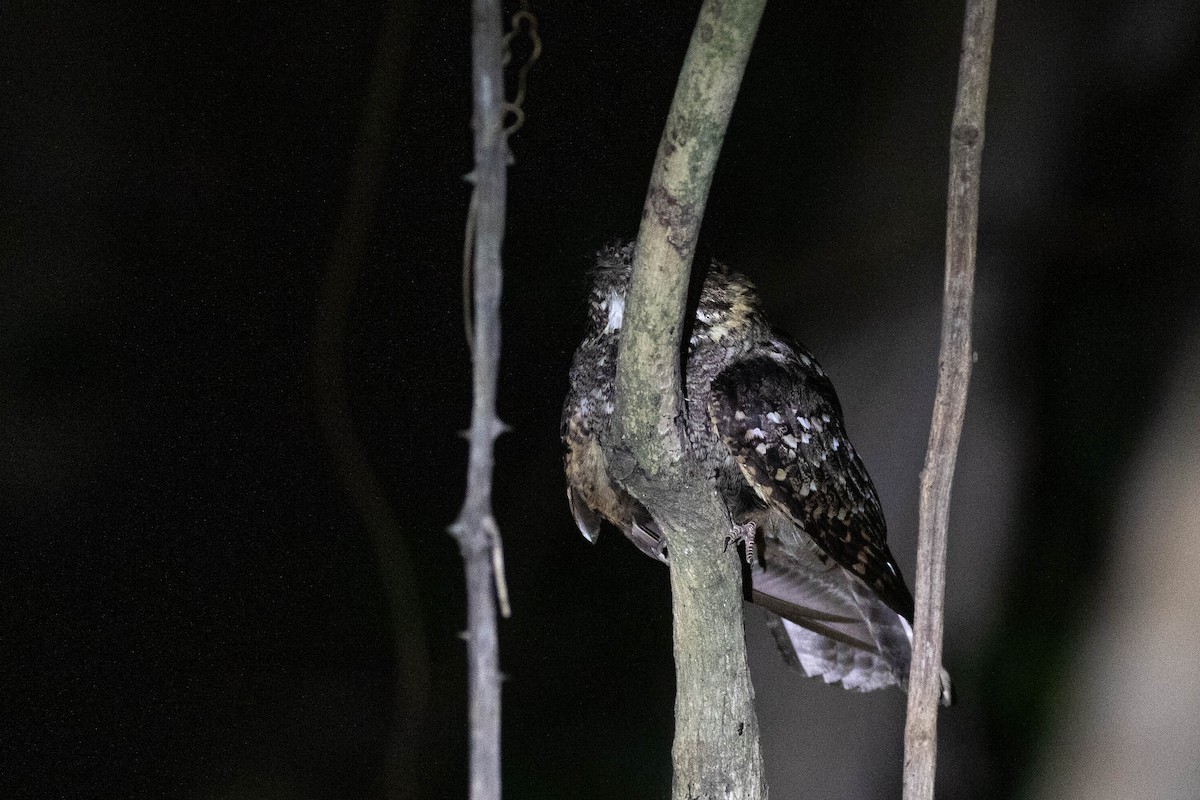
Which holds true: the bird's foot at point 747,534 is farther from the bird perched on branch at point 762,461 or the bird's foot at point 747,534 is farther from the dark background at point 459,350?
the dark background at point 459,350

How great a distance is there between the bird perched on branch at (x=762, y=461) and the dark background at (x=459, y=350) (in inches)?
8.8

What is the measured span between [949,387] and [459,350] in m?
1.14

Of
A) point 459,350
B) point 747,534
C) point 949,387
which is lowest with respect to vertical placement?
point 747,534

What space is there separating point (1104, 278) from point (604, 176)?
105cm

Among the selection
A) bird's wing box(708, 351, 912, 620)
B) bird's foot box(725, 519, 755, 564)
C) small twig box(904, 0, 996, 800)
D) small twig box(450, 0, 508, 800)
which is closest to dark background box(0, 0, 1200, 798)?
bird's wing box(708, 351, 912, 620)

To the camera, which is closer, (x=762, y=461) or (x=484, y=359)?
(x=484, y=359)

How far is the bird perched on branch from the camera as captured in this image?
4.53 feet

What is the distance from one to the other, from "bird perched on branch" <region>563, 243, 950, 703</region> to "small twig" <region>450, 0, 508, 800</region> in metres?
0.61

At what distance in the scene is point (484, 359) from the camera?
0.65 meters

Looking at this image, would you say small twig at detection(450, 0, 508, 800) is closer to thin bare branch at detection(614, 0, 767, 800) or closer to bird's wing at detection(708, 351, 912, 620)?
thin bare branch at detection(614, 0, 767, 800)

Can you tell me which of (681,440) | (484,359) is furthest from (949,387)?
(484,359)

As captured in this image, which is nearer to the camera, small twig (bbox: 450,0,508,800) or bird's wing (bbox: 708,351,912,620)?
small twig (bbox: 450,0,508,800)

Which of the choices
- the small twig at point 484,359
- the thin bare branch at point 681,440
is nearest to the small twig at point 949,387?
the thin bare branch at point 681,440

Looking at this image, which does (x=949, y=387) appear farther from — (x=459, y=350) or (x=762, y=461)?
(x=459, y=350)
